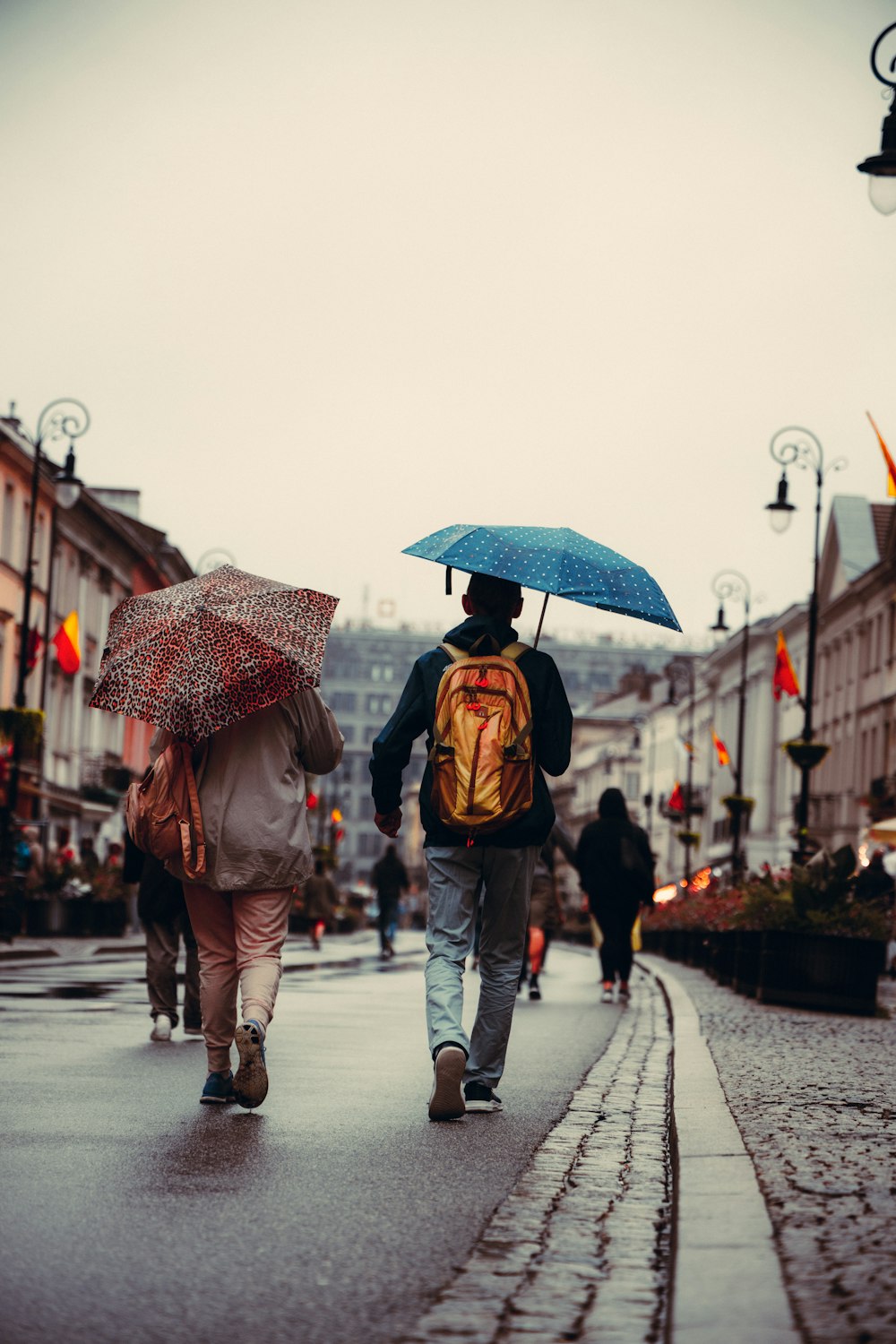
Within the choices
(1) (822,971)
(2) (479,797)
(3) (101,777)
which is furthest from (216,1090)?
(3) (101,777)

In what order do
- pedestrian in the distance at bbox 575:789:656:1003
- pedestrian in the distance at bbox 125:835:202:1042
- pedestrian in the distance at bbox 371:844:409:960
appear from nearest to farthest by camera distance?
pedestrian in the distance at bbox 125:835:202:1042
pedestrian in the distance at bbox 575:789:656:1003
pedestrian in the distance at bbox 371:844:409:960

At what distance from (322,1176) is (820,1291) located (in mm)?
2308

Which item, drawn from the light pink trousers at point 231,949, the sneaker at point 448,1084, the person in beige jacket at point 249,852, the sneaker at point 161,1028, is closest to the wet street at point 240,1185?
the sneaker at point 448,1084

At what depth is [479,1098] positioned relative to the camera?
8344 mm

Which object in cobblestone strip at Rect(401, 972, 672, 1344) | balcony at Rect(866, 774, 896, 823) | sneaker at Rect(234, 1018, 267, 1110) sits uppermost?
balcony at Rect(866, 774, 896, 823)

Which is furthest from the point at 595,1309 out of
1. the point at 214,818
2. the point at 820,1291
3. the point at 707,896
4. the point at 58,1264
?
the point at 707,896

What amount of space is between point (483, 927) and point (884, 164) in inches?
346

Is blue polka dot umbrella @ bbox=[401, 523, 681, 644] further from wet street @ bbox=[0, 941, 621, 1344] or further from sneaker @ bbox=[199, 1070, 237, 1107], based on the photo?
sneaker @ bbox=[199, 1070, 237, 1107]

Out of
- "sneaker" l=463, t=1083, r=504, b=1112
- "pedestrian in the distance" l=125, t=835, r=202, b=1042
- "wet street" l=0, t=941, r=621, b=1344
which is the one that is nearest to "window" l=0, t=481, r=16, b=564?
"pedestrian in the distance" l=125, t=835, r=202, b=1042

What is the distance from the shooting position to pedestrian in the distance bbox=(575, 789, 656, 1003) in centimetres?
1778

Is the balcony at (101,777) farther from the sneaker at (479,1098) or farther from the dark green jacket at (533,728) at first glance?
the dark green jacket at (533,728)

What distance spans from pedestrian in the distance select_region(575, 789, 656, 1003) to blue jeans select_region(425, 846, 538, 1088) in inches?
372

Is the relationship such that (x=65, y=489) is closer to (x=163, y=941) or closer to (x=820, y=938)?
(x=820, y=938)

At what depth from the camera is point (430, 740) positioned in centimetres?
817
